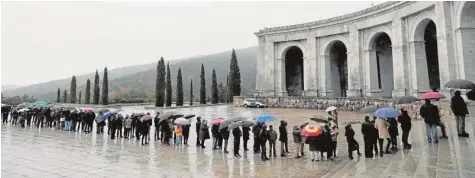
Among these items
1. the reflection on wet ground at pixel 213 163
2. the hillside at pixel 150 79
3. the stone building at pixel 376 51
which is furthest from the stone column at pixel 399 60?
the hillside at pixel 150 79

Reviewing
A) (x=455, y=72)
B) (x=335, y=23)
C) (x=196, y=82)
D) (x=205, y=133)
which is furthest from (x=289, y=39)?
(x=196, y=82)

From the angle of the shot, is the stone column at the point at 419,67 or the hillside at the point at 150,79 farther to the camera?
the hillside at the point at 150,79

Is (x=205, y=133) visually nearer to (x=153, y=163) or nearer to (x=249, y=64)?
(x=153, y=163)

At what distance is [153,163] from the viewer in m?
9.53

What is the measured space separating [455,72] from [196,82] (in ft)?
297

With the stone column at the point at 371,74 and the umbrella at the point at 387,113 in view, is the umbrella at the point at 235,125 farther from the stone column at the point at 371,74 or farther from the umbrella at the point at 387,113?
the stone column at the point at 371,74

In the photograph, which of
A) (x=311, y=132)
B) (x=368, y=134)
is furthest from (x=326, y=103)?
(x=311, y=132)

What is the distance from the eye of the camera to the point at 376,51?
30.6m

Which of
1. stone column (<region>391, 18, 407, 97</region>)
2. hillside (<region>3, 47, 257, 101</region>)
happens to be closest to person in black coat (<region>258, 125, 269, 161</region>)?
stone column (<region>391, 18, 407, 97</region>)

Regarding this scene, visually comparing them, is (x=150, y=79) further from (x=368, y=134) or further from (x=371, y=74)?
(x=368, y=134)

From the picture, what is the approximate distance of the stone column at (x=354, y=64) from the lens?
29.9m

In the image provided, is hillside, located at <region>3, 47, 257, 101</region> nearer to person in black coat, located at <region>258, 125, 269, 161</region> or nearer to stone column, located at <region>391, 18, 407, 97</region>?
stone column, located at <region>391, 18, 407, 97</region>

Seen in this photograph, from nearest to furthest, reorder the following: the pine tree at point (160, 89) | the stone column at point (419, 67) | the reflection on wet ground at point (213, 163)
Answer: the reflection on wet ground at point (213, 163) → the stone column at point (419, 67) → the pine tree at point (160, 89)

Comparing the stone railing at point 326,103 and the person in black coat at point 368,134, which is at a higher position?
the stone railing at point 326,103
